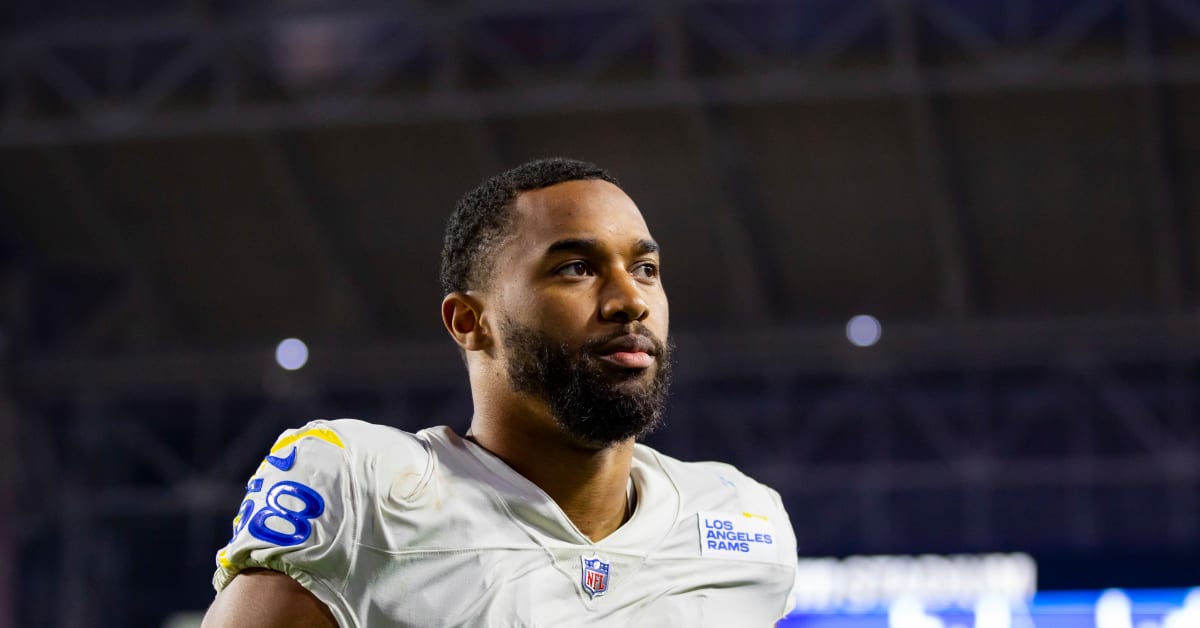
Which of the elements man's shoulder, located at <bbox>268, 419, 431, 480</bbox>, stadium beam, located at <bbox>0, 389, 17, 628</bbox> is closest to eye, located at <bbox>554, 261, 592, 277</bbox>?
man's shoulder, located at <bbox>268, 419, 431, 480</bbox>

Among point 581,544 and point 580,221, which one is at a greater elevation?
point 580,221

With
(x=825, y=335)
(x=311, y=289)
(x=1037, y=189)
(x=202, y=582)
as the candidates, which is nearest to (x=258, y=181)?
(x=311, y=289)

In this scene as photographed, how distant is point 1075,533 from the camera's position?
1274 centimetres

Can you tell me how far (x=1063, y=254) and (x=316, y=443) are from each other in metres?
9.30

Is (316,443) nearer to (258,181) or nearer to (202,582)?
(258,181)

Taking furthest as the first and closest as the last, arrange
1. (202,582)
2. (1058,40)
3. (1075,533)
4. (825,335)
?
(1075,533) → (202,582) → (825,335) → (1058,40)

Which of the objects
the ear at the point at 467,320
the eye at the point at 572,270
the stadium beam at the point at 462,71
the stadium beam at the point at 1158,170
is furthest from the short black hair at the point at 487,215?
the stadium beam at the point at 1158,170

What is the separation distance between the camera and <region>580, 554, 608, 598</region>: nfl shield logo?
7.23 feet

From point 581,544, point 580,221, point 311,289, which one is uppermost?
point 311,289

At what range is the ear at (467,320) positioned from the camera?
93.2 inches

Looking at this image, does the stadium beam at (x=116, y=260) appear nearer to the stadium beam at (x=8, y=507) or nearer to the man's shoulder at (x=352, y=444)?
the stadium beam at (x=8, y=507)

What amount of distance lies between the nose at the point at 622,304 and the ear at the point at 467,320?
0.22 metres

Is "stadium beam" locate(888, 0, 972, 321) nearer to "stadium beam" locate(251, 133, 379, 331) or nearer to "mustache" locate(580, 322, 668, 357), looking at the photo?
"stadium beam" locate(251, 133, 379, 331)

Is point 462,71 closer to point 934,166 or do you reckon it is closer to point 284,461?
point 934,166
